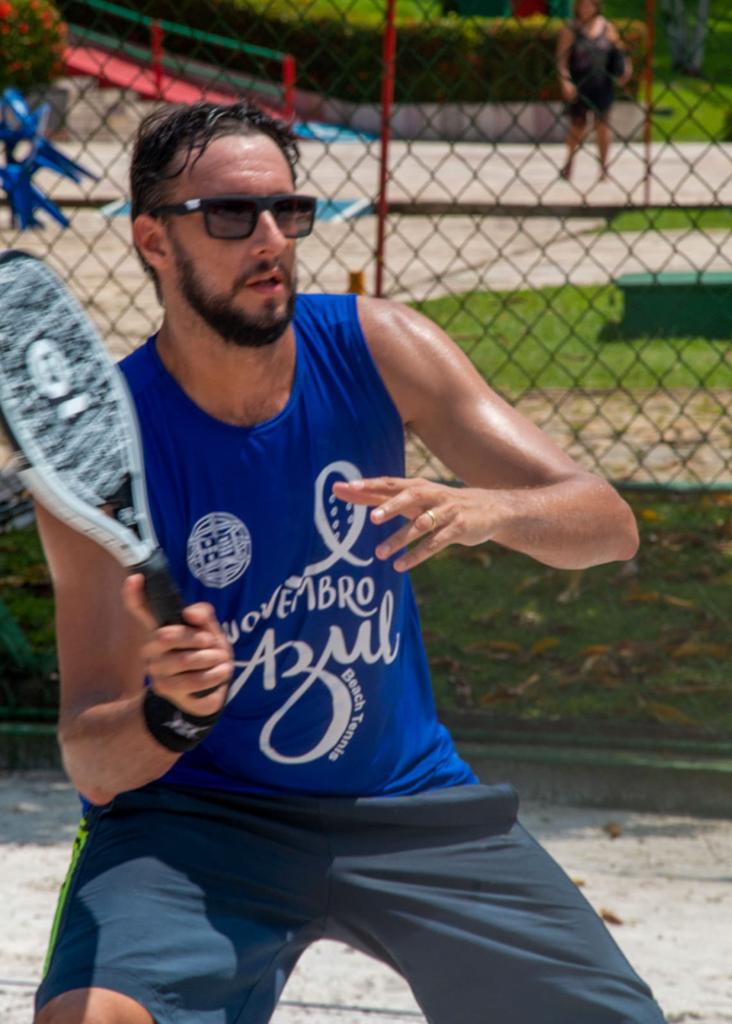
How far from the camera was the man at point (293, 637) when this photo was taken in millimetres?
2145

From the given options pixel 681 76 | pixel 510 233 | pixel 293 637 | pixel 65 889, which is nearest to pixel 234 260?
pixel 293 637

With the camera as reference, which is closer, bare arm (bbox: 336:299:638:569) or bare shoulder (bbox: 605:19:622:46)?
bare arm (bbox: 336:299:638:569)

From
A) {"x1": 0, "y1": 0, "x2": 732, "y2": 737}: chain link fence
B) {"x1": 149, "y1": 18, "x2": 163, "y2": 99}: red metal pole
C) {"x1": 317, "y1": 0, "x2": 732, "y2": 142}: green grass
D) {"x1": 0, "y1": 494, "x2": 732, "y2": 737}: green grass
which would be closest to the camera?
{"x1": 0, "y1": 494, "x2": 732, "y2": 737}: green grass

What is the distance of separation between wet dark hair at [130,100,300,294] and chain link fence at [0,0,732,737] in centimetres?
45

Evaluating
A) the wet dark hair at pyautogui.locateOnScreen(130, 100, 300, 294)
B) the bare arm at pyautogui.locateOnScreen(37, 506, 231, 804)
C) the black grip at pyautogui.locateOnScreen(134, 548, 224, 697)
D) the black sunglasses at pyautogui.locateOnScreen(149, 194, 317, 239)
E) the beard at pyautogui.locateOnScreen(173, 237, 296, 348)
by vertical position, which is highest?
the wet dark hair at pyautogui.locateOnScreen(130, 100, 300, 294)

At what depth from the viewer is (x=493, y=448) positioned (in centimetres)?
243

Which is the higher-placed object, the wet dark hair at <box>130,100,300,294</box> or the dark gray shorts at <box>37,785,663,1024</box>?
the wet dark hair at <box>130,100,300,294</box>

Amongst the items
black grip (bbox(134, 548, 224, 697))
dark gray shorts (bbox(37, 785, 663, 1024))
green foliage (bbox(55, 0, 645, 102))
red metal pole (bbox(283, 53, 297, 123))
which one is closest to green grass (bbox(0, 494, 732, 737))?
red metal pole (bbox(283, 53, 297, 123))

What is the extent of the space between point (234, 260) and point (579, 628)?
2596 mm

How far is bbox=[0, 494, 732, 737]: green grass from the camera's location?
13.8 ft

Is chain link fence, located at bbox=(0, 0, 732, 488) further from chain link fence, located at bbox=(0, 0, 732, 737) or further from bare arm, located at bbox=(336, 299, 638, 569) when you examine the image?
bare arm, located at bbox=(336, 299, 638, 569)

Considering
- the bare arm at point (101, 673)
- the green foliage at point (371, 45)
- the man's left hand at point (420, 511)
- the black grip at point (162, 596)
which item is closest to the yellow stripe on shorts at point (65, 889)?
the bare arm at point (101, 673)

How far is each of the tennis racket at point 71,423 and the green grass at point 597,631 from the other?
218 cm

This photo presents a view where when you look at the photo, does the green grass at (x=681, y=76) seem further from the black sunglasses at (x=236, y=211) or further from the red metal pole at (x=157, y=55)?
the black sunglasses at (x=236, y=211)
